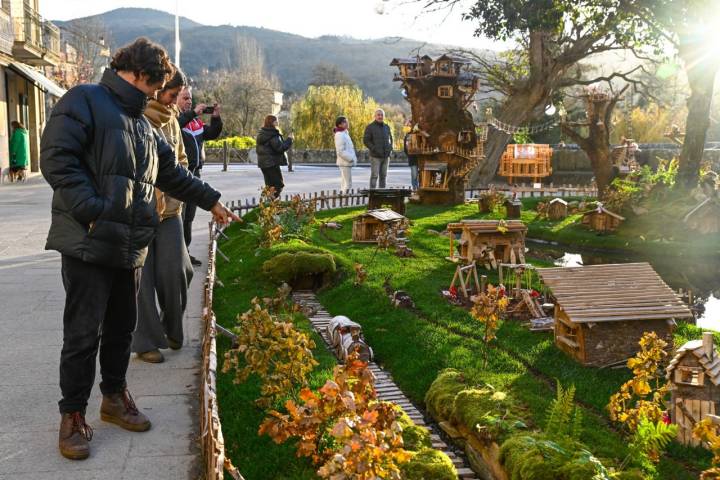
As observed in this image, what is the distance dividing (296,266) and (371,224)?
3.51 meters

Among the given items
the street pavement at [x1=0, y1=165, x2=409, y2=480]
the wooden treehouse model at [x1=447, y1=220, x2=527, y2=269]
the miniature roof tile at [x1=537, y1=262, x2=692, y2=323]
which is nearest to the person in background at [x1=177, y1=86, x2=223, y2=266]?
the street pavement at [x1=0, y1=165, x2=409, y2=480]

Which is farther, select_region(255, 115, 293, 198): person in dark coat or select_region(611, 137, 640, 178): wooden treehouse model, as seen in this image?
select_region(611, 137, 640, 178): wooden treehouse model

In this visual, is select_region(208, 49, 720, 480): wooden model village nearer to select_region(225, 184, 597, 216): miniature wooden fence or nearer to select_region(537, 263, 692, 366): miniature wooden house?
select_region(537, 263, 692, 366): miniature wooden house

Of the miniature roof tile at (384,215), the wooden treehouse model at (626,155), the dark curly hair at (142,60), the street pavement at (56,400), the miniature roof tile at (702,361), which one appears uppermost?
the dark curly hair at (142,60)

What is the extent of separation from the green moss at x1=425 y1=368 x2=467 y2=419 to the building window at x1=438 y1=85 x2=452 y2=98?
12623 millimetres

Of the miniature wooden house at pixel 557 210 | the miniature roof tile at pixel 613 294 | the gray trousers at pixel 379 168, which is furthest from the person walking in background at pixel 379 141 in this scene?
the miniature roof tile at pixel 613 294

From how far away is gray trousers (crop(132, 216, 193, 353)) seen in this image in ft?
21.2

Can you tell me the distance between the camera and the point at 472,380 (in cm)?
638

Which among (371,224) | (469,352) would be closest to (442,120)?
(371,224)

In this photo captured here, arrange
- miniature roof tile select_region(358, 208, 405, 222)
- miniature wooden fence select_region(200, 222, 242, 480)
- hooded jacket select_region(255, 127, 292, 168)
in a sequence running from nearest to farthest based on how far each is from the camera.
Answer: miniature wooden fence select_region(200, 222, 242, 480), miniature roof tile select_region(358, 208, 405, 222), hooded jacket select_region(255, 127, 292, 168)

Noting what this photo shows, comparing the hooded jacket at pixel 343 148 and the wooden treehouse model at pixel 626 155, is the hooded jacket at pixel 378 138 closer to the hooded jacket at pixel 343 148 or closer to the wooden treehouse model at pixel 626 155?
the hooded jacket at pixel 343 148

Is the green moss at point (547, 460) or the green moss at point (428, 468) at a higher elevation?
the green moss at point (547, 460)

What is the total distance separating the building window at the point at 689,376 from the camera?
5547mm

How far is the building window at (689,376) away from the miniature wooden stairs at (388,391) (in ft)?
5.34
